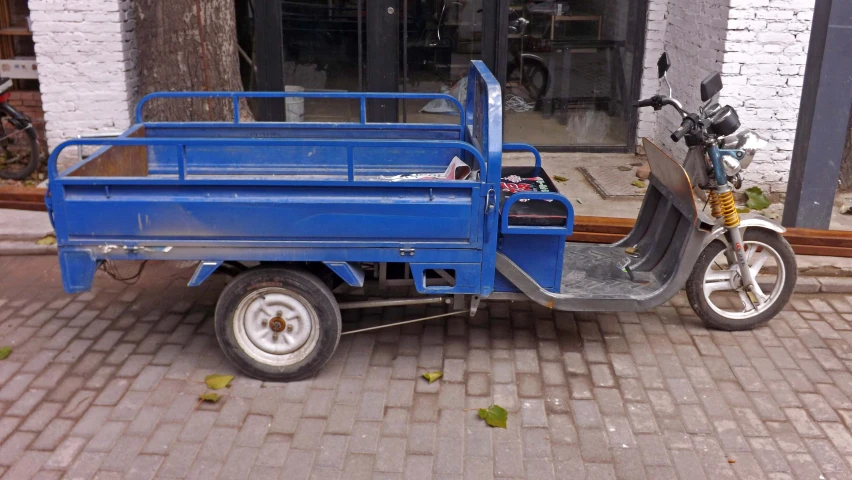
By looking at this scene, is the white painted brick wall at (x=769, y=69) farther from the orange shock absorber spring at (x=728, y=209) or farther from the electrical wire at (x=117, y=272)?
the electrical wire at (x=117, y=272)

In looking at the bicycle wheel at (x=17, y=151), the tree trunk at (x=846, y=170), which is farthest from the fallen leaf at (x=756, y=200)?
the bicycle wheel at (x=17, y=151)

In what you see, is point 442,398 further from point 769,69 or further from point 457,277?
point 769,69

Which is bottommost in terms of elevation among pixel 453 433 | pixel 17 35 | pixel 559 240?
pixel 453 433

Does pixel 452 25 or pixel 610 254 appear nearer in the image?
pixel 610 254

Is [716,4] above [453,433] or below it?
above

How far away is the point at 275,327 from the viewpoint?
4.52m

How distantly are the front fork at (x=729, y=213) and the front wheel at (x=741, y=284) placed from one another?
6 cm

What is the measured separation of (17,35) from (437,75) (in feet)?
13.7

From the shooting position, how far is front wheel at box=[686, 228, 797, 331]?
16.6ft

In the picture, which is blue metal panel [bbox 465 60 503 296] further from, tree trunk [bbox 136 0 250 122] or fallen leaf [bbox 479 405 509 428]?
tree trunk [bbox 136 0 250 122]

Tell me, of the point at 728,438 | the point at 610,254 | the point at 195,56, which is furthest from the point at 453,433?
the point at 195,56

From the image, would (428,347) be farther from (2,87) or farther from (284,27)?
(2,87)

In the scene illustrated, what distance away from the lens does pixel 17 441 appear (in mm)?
4012

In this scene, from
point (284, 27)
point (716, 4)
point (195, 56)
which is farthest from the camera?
point (284, 27)
